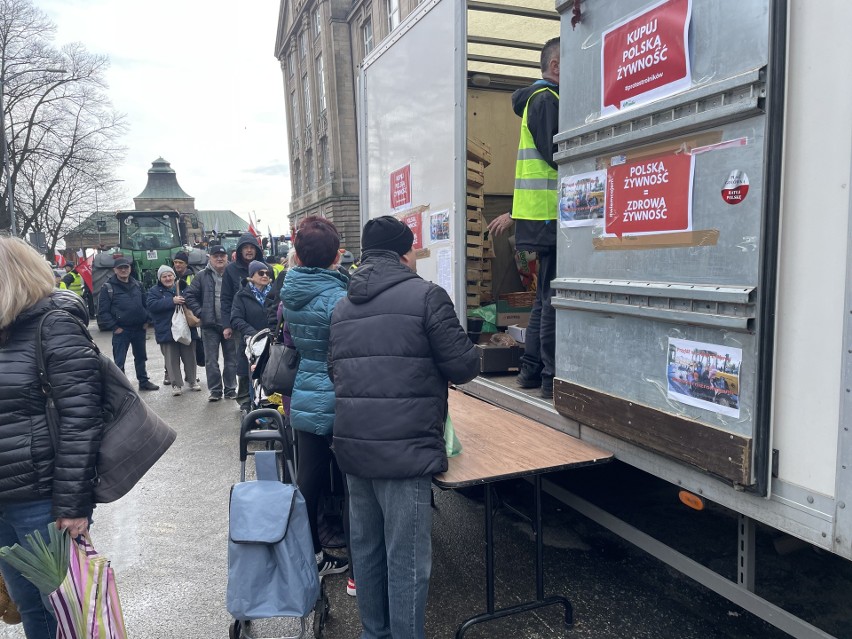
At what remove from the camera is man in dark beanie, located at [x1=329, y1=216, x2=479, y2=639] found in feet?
8.11

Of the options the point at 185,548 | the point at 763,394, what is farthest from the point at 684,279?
the point at 185,548

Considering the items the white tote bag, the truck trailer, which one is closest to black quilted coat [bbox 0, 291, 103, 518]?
the truck trailer

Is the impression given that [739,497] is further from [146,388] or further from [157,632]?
[146,388]

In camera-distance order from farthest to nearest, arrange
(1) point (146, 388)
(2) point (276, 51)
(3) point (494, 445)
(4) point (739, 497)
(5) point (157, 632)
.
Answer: (2) point (276, 51), (1) point (146, 388), (5) point (157, 632), (3) point (494, 445), (4) point (739, 497)

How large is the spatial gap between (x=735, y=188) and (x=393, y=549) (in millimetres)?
1810

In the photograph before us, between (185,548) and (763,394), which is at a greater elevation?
(763,394)

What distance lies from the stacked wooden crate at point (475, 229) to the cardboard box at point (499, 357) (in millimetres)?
403

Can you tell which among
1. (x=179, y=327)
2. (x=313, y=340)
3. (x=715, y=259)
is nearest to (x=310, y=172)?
(x=179, y=327)

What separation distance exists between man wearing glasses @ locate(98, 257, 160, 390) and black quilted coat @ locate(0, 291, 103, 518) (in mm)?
6814

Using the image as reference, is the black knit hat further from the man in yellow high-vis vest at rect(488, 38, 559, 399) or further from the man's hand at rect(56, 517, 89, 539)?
the man's hand at rect(56, 517, 89, 539)

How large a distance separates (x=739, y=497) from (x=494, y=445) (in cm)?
122

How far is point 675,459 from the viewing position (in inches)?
89.4

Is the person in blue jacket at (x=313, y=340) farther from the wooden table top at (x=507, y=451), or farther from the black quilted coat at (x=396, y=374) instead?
the wooden table top at (x=507, y=451)

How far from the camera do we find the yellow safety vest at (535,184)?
3.33 metres
